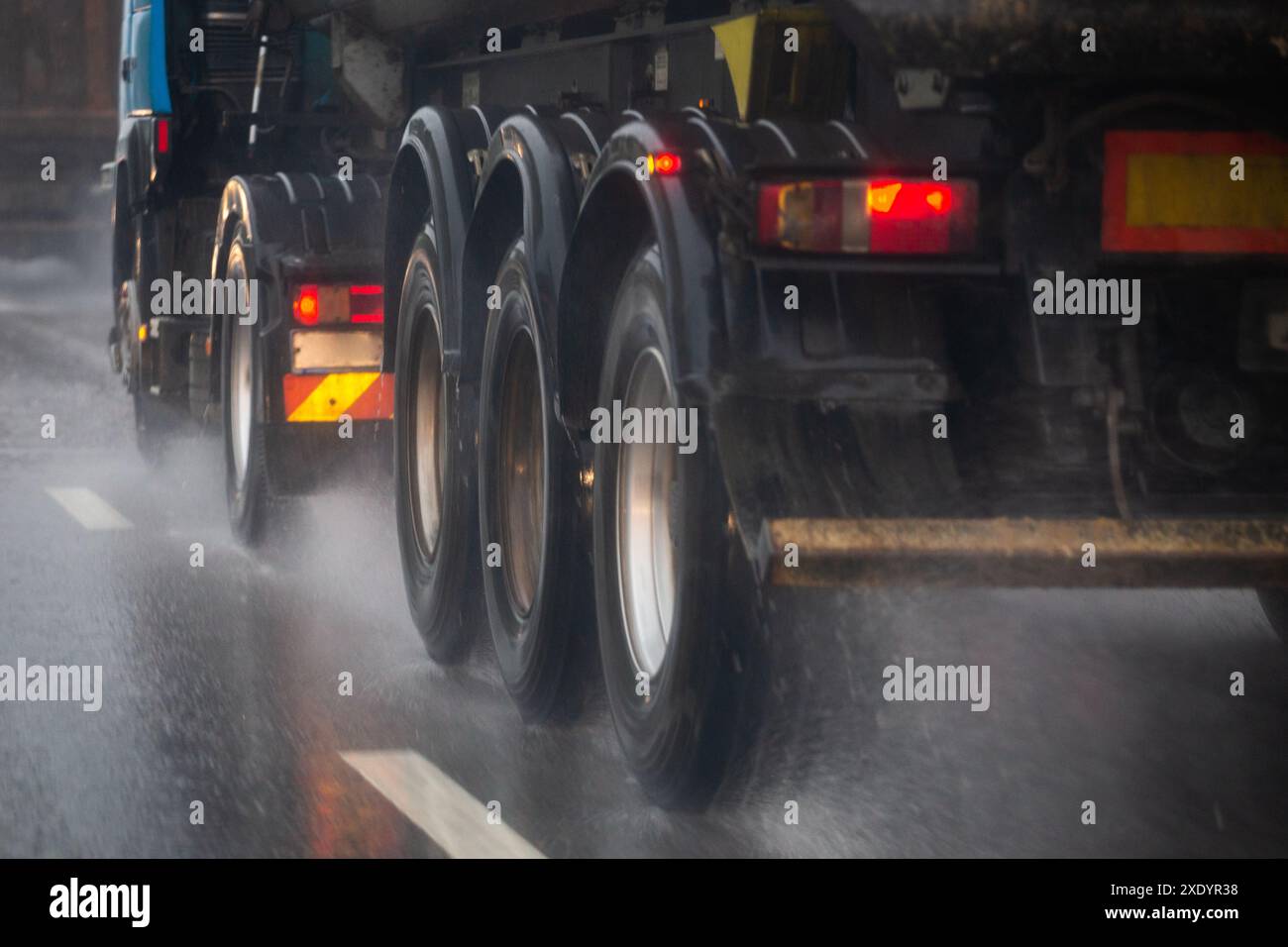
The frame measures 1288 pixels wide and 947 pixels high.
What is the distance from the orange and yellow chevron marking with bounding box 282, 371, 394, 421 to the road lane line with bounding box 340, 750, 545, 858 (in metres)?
2.95

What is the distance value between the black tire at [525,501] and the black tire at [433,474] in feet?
0.89

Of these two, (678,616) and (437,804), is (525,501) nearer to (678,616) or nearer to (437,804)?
(437,804)

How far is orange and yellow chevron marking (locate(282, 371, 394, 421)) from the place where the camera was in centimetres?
885

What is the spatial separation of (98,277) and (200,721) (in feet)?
88.4

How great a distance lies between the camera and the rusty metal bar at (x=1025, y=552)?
14.1 ft

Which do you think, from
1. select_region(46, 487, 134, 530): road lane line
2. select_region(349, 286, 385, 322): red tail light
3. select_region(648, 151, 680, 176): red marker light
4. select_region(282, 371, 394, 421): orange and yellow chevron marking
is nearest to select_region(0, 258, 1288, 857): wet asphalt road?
select_region(282, 371, 394, 421): orange and yellow chevron marking

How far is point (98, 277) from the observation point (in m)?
32.4

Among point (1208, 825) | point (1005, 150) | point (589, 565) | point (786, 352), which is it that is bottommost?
point (1208, 825)

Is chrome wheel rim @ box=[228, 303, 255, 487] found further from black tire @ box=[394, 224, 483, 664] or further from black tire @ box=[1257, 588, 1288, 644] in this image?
black tire @ box=[1257, 588, 1288, 644]

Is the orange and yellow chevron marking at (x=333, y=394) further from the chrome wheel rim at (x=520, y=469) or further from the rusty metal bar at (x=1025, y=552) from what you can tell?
the rusty metal bar at (x=1025, y=552)

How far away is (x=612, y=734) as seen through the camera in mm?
6199

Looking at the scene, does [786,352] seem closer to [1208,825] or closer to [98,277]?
[1208,825]

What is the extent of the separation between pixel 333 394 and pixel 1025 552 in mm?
4954

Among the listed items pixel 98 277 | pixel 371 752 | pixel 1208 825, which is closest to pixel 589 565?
pixel 371 752
